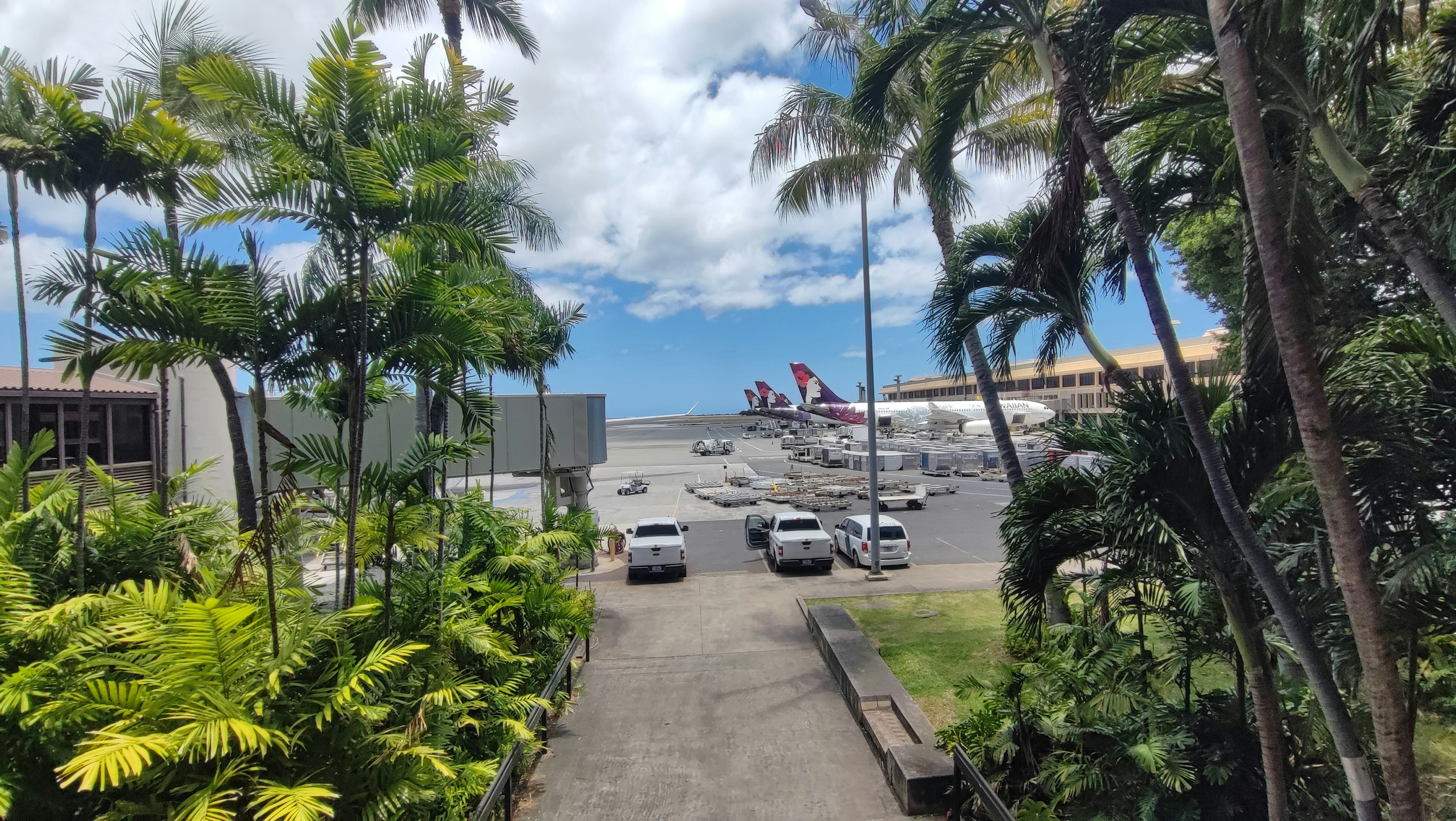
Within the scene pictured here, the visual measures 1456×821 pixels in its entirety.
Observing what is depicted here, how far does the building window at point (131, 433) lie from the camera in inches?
443

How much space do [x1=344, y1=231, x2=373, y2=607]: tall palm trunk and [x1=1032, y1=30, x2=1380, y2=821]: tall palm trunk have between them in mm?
4855

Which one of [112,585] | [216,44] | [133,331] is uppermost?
[216,44]

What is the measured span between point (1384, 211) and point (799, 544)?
13342mm

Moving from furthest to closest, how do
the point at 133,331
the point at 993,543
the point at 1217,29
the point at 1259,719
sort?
the point at 993,543 < the point at 1259,719 < the point at 133,331 < the point at 1217,29

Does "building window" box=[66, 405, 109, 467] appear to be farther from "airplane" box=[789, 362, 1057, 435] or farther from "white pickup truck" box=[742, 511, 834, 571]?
"airplane" box=[789, 362, 1057, 435]

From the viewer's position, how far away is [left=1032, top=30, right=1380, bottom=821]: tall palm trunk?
354 cm

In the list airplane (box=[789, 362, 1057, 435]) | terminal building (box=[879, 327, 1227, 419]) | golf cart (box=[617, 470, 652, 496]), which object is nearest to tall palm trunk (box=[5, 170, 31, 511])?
terminal building (box=[879, 327, 1227, 419])

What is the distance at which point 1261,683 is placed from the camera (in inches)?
171

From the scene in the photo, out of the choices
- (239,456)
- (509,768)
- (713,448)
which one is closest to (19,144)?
(239,456)

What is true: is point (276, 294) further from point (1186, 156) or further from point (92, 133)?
point (1186, 156)

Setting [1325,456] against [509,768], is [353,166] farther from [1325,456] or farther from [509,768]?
[1325,456]

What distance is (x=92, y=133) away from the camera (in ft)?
16.5

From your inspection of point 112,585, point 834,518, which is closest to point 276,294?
point 112,585

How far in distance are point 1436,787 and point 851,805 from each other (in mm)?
4636
